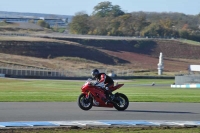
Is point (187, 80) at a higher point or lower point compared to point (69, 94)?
lower

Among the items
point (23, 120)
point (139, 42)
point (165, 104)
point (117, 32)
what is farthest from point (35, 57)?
point (23, 120)

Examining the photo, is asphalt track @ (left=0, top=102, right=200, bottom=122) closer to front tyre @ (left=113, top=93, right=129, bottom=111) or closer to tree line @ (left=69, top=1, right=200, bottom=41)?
front tyre @ (left=113, top=93, right=129, bottom=111)

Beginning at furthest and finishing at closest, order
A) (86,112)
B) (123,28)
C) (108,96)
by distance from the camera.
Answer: (123,28) → (108,96) → (86,112)

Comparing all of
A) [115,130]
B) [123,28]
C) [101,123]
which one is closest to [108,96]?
[101,123]

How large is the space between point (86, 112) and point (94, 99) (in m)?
0.73

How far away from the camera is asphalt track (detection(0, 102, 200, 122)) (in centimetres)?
1723

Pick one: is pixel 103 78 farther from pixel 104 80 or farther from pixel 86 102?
pixel 86 102

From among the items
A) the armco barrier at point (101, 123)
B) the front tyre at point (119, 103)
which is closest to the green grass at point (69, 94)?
the front tyre at point (119, 103)

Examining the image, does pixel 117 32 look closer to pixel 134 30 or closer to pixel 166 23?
pixel 134 30

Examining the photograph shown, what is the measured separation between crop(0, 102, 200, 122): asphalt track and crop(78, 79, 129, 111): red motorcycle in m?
0.22

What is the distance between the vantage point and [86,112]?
737 inches

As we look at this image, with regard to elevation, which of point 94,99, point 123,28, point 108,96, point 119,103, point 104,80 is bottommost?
point 119,103

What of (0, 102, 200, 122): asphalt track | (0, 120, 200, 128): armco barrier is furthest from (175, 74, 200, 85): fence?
(0, 120, 200, 128): armco barrier

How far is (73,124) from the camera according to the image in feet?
51.0
